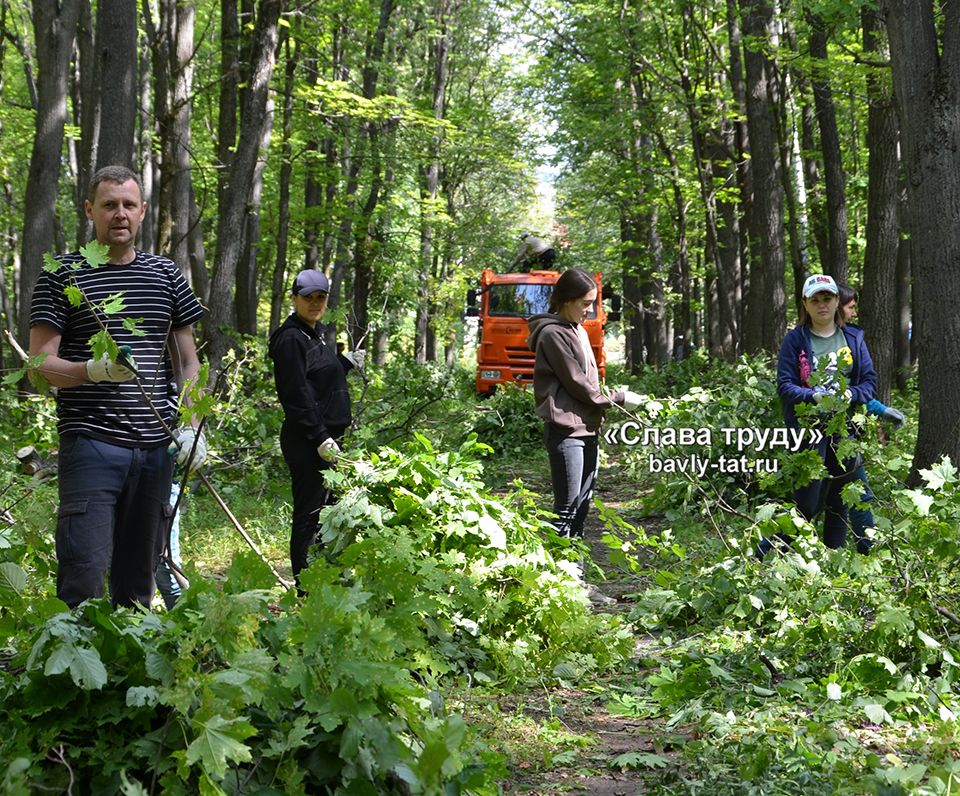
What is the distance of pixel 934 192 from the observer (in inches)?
265

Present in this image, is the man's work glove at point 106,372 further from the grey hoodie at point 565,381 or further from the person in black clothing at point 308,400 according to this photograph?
the grey hoodie at point 565,381

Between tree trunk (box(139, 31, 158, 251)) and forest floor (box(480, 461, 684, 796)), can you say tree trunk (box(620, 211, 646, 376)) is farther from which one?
forest floor (box(480, 461, 684, 796))

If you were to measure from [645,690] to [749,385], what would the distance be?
A: 6.00m

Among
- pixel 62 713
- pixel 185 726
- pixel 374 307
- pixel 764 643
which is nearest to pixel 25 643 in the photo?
pixel 62 713

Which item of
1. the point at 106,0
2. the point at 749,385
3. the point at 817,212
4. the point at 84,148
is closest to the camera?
the point at 106,0

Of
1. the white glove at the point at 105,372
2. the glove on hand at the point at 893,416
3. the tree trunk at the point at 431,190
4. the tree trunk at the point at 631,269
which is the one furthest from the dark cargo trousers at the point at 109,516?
the tree trunk at the point at 431,190

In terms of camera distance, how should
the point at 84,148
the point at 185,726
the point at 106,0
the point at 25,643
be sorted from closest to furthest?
the point at 185,726, the point at 25,643, the point at 106,0, the point at 84,148

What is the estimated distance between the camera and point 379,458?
5.68m

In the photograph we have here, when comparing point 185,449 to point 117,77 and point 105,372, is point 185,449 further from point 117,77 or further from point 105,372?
point 117,77

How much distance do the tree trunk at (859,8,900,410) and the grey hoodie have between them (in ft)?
20.6

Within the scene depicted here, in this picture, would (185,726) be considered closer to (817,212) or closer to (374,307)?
(817,212)

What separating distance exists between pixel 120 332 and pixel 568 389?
2916 mm

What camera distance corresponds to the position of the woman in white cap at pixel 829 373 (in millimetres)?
6336

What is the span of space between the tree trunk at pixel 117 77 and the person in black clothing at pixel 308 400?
4174 millimetres
